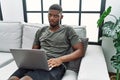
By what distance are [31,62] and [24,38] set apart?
0.80 metres

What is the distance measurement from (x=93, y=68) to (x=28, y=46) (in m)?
1.02

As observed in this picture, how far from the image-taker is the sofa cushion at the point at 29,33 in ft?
6.63

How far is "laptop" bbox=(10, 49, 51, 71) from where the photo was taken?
124cm

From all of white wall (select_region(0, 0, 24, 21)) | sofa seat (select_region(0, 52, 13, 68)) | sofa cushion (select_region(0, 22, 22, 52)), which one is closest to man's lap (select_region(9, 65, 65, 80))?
sofa seat (select_region(0, 52, 13, 68))

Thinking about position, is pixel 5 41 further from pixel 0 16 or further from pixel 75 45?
pixel 75 45

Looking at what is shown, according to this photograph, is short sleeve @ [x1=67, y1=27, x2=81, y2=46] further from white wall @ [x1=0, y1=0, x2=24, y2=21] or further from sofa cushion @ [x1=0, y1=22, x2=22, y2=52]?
white wall @ [x1=0, y1=0, x2=24, y2=21]

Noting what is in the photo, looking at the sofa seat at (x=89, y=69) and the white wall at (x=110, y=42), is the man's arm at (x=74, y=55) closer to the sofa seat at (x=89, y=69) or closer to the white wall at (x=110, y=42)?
the sofa seat at (x=89, y=69)

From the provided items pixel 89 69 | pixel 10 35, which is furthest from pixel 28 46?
pixel 89 69

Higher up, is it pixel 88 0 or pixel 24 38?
pixel 88 0

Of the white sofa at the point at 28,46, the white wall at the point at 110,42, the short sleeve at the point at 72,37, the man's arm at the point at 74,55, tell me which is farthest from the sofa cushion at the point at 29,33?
the white wall at the point at 110,42

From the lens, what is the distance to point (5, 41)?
215cm

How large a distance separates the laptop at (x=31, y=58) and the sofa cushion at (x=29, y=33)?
637 mm

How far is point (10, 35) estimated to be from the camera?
214cm

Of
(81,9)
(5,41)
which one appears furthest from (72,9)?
(5,41)
